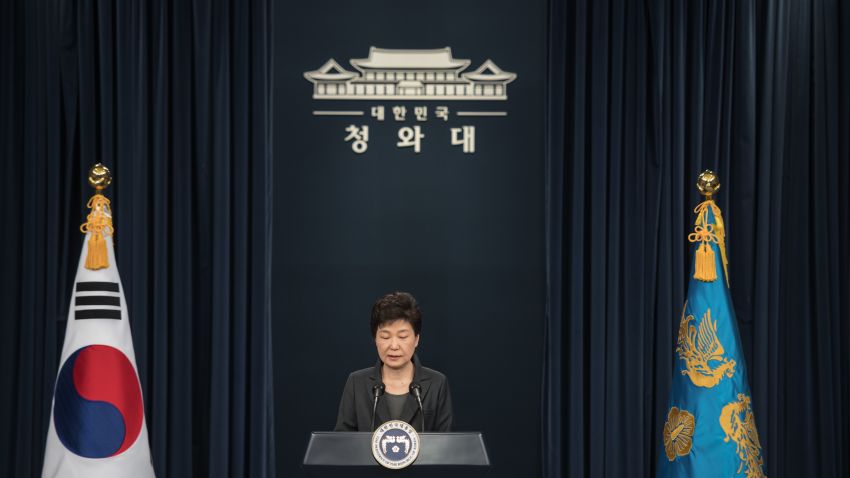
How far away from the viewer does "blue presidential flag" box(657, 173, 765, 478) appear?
3357 mm

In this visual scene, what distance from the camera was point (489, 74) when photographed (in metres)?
4.29

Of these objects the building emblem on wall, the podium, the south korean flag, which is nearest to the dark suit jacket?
the podium

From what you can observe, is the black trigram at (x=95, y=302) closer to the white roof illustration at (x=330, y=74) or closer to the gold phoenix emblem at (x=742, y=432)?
the white roof illustration at (x=330, y=74)

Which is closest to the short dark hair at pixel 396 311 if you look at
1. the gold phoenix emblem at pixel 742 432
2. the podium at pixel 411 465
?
the podium at pixel 411 465

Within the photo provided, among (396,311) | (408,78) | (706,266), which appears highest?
(408,78)

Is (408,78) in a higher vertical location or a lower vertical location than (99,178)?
higher

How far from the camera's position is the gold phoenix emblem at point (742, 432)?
11.0ft

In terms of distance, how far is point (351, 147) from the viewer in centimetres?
429

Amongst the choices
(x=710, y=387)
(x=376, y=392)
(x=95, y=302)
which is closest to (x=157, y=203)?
(x=95, y=302)

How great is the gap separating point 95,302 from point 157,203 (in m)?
0.72

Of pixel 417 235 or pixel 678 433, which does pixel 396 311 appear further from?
pixel 678 433

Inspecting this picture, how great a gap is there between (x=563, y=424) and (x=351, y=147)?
1.61 meters

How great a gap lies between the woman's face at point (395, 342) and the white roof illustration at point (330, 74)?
4.76ft

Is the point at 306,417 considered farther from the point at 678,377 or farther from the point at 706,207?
the point at 706,207
